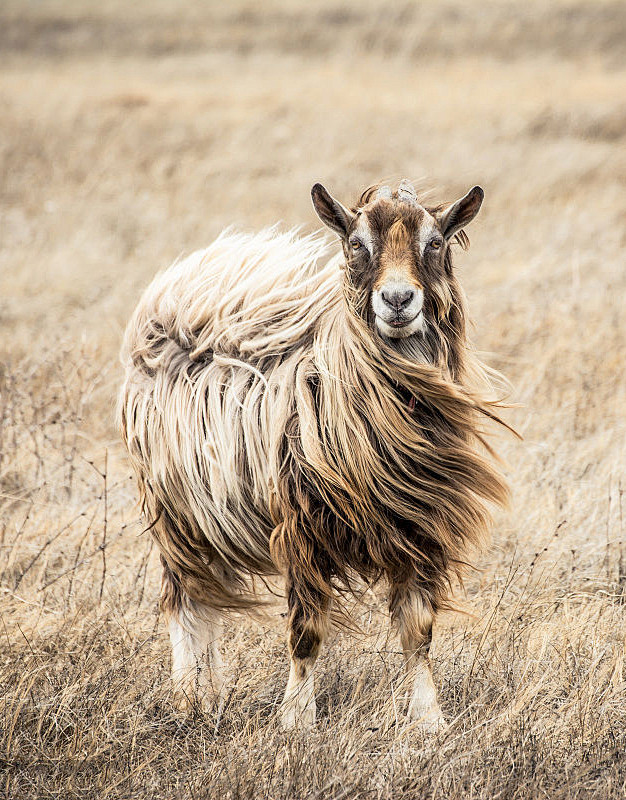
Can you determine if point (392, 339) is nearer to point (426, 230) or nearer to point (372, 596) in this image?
point (426, 230)

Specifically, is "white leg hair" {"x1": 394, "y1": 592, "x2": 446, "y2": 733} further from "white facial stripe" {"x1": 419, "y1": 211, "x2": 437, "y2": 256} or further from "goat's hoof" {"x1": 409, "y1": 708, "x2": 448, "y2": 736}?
"white facial stripe" {"x1": 419, "y1": 211, "x2": 437, "y2": 256}

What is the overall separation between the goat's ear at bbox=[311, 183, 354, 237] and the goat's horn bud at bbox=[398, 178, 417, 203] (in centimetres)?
21

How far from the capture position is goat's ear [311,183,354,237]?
3.72 m

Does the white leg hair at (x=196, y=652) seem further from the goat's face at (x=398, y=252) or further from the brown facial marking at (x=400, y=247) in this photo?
the brown facial marking at (x=400, y=247)

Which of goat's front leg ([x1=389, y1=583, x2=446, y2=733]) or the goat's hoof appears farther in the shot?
goat's front leg ([x1=389, y1=583, x2=446, y2=733])

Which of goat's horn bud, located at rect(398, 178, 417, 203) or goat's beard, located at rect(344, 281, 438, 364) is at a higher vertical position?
goat's horn bud, located at rect(398, 178, 417, 203)

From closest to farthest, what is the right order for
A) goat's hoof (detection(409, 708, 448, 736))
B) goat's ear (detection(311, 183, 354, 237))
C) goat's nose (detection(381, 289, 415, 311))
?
goat's nose (detection(381, 289, 415, 311)) → goat's hoof (detection(409, 708, 448, 736)) → goat's ear (detection(311, 183, 354, 237))

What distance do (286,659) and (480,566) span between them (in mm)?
1410

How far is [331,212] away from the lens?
3.77 m

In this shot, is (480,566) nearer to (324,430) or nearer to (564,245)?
(324,430)

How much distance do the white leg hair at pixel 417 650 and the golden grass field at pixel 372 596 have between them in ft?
0.32

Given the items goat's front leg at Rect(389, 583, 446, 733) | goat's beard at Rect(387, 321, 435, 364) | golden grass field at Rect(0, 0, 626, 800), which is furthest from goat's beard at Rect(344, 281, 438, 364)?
goat's front leg at Rect(389, 583, 446, 733)

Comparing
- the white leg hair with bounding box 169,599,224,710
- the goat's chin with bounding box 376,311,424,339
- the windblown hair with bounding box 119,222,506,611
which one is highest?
the goat's chin with bounding box 376,311,424,339

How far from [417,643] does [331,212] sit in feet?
5.70
